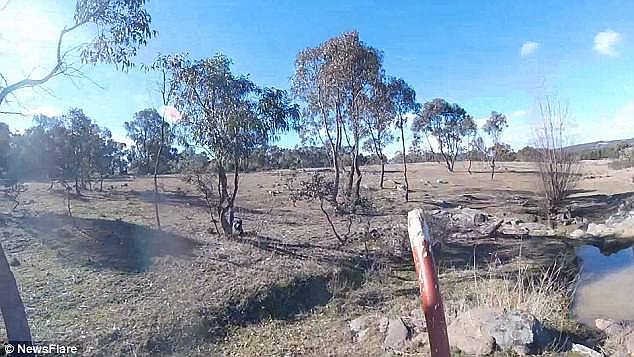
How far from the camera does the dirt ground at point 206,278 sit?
708 cm

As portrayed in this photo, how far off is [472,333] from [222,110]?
31.0 feet

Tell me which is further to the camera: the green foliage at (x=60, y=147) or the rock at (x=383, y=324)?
the green foliage at (x=60, y=147)

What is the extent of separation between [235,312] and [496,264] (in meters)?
7.56

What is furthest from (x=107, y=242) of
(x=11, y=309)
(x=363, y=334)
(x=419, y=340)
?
(x=419, y=340)

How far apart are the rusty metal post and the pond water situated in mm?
7020

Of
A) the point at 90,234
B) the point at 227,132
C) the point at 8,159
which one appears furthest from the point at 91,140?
the point at 227,132

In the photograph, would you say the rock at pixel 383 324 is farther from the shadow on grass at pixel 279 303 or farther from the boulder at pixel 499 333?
the shadow on grass at pixel 279 303

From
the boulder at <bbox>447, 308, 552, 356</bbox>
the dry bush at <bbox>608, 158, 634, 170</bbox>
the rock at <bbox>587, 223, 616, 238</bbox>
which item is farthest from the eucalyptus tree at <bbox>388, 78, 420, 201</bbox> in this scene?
the dry bush at <bbox>608, 158, 634, 170</bbox>

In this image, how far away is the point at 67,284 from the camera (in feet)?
28.1

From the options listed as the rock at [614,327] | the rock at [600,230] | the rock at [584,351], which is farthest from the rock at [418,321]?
the rock at [600,230]

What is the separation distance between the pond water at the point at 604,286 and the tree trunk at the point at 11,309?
850 centimetres

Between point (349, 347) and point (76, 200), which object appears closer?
point (349, 347)

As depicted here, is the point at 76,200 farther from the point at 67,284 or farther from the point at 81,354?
the point at 81,354

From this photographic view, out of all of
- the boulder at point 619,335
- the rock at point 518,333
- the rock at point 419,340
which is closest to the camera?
the rock at point 518,333
